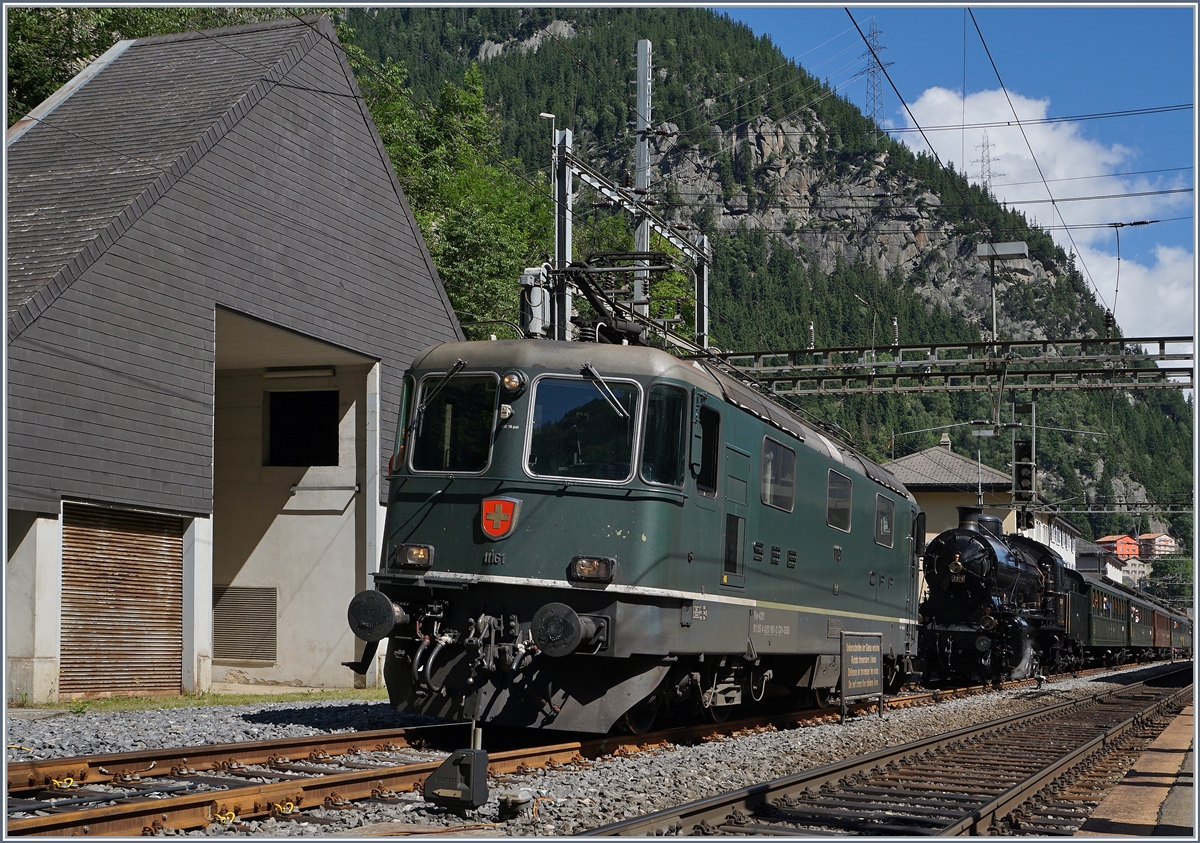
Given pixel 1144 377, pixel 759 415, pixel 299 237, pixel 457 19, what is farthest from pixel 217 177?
pixel 457 19

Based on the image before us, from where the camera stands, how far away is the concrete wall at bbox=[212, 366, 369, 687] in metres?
20.4

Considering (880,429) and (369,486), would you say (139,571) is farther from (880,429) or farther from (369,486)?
(880,429)

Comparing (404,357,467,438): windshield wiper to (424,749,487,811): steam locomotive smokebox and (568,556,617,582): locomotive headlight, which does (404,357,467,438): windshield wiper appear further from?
(424,749,487,811): steam locomotive smokebox

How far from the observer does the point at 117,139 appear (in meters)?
17.5

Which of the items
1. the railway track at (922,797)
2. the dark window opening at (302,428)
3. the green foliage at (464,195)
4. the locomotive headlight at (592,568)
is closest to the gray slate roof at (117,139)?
the green foliage at (464,195)

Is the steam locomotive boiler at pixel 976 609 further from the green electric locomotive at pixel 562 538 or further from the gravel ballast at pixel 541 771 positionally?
the green electric locomotive at pixel 562 538

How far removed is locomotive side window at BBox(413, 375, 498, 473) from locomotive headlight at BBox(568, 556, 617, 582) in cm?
125

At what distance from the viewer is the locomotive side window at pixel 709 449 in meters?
10.8

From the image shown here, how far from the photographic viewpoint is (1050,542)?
75.1 m

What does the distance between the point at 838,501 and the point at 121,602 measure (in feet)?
32.2

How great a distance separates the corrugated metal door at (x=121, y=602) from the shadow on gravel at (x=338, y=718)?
3.59 m

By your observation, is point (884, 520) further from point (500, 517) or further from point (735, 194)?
→ point (735, 194)

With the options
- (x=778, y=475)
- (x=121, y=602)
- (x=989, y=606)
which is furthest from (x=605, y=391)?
(x=989, y=606)

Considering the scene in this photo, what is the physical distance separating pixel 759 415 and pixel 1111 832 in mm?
5508
